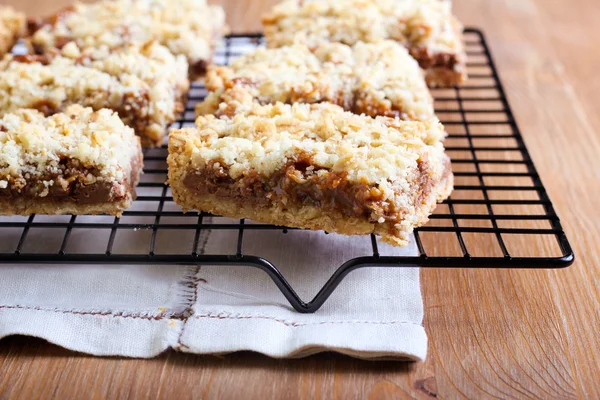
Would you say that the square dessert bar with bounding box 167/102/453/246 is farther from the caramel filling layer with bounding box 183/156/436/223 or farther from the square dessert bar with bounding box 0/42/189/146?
the square dessert bar with bounding box 0/42/189/146

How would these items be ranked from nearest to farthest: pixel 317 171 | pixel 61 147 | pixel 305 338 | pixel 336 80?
pixel 305 338 < pixel 317 171 < pixel 61 147 < pixel 336 80

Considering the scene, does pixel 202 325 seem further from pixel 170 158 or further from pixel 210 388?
pixel 170 158

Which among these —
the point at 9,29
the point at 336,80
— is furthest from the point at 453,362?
the point at 9,29

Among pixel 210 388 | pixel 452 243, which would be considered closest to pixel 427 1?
pixel 452 243

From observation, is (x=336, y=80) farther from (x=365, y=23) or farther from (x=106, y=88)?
(x=106, y=88)

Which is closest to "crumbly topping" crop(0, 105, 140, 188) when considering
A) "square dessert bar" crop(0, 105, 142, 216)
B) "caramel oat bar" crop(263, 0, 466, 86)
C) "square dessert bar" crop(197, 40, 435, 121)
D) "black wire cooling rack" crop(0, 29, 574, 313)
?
"square dessert bar" crop(0, 105, 142, 216)

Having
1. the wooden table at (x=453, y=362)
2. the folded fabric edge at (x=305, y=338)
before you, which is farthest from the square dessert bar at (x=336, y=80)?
the folded fabric edge at (x=305, y=338)
